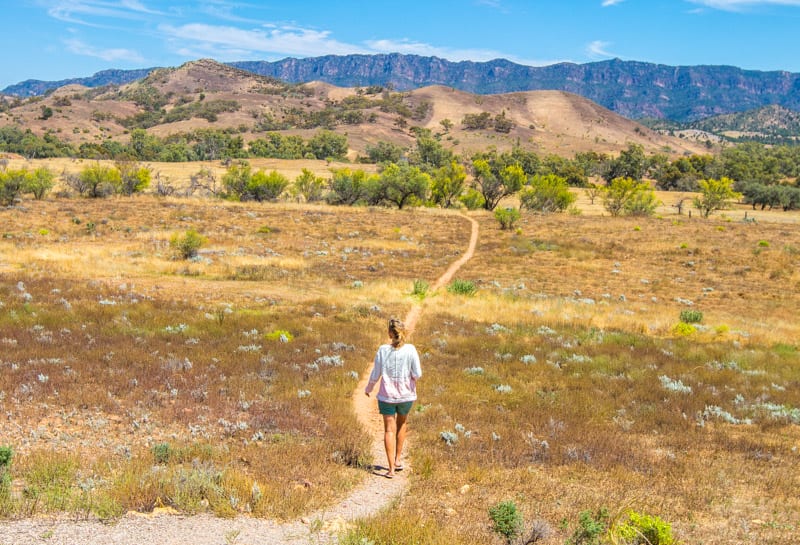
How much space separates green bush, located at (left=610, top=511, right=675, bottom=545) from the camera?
6.14 m

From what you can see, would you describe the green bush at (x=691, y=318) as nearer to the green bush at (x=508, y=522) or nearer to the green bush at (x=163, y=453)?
the green bush at (x=508, y=522)

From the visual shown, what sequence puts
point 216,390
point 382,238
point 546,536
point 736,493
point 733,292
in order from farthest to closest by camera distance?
point 382,238 < point 733,292 < point 216,390 < point 736,493 < point 546,536

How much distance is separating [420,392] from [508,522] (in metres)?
5.91

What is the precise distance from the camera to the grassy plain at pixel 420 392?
7.12m

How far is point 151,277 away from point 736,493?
981 inches

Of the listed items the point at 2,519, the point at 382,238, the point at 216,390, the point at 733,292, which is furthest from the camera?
the point at 382,238

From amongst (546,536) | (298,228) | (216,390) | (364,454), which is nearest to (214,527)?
(364,454)

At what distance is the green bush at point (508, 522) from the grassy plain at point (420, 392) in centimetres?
21

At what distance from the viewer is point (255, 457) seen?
7988mm

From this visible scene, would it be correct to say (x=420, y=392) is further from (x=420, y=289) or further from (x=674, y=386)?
(x=420, y=289)

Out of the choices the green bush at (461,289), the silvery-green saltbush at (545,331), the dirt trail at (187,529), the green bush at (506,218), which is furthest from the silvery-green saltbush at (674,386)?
the green bush at (506,218)

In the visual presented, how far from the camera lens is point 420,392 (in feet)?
40.4

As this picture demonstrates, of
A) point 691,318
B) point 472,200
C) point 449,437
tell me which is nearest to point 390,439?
point 449,437

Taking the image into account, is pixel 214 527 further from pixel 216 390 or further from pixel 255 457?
pixel 216 390
